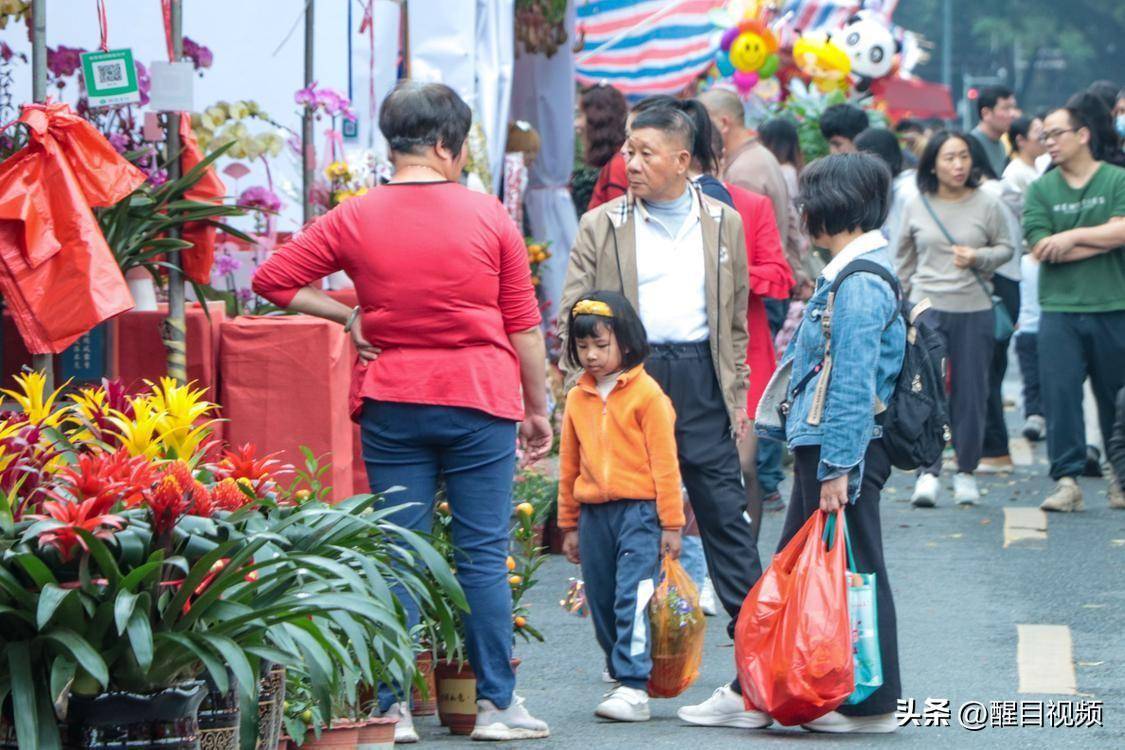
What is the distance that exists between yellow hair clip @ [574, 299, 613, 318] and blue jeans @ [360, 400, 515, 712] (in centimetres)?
68

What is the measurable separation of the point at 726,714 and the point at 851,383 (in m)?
1.17

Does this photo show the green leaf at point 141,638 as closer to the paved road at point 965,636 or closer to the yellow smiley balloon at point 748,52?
the paved road at point 965,636

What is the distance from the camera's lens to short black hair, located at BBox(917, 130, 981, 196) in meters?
10.5

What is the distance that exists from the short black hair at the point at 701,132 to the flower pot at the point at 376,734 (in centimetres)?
264

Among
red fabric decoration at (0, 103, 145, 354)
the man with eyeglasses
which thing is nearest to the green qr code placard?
red fabric decoration at (0, 103, 145, 354)

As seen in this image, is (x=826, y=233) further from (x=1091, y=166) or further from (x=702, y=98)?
(x=1091, y=166)

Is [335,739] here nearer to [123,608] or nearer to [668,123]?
[123,608]

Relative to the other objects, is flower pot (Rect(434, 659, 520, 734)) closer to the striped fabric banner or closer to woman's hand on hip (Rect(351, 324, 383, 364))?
woman's hand on hip (Rect(351, 324, 383, 364))

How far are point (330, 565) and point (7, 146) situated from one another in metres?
2.98

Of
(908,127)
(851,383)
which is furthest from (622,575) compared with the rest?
(908,127)

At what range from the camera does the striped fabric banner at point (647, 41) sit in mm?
14688

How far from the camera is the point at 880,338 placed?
19.1 ft

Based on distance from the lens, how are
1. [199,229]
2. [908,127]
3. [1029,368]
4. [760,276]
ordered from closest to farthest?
[199,229]
[760,276]
[1029,368]
[908,127]

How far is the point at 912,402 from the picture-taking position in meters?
5.88
